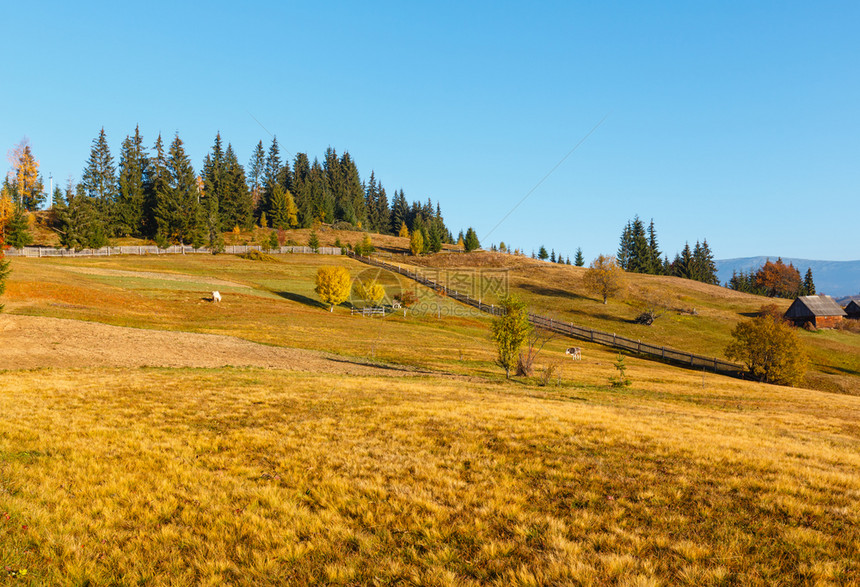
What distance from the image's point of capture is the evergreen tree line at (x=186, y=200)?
85688mm

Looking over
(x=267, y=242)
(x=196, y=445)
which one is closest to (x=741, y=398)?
(x=196, y=445)

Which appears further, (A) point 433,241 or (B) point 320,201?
(B) point 320,201

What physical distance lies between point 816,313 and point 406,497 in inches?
3395

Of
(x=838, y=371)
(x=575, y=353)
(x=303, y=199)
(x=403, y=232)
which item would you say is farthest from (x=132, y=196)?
(x=838, y=371)

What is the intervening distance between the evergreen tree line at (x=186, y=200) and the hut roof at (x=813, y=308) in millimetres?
84181

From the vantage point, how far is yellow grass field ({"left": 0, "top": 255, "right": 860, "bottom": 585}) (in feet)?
16.2

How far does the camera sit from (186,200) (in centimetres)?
9512

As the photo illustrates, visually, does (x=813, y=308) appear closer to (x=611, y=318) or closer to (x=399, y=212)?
(x=611, y=318)

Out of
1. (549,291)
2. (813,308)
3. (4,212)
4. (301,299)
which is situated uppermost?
(4,212)

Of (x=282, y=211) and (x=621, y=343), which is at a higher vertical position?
(x=282, y=211)

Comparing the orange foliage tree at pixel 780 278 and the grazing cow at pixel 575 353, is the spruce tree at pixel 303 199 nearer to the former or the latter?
the grazing cow at pixel 575 353

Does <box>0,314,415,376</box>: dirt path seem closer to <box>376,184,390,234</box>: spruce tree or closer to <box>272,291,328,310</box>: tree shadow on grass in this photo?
<box>272,291,328,310</box>: tree shadow on grass

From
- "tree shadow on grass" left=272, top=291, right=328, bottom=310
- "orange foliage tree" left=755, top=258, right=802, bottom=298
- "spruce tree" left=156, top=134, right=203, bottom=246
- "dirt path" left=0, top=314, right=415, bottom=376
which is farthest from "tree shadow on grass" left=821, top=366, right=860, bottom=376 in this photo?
"spruce tree" left=156, top=134, right=203, bottom=246

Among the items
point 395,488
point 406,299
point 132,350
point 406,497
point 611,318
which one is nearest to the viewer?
point 406,497
